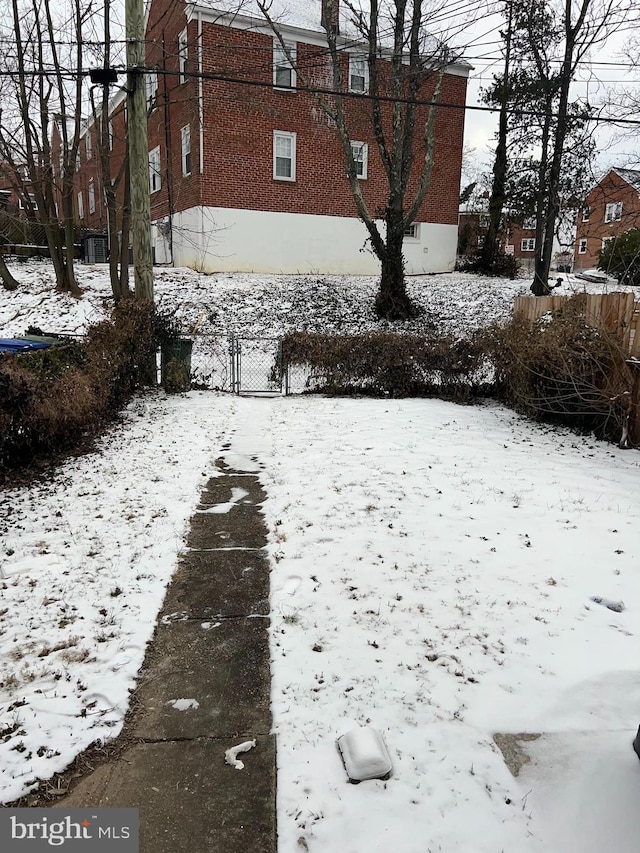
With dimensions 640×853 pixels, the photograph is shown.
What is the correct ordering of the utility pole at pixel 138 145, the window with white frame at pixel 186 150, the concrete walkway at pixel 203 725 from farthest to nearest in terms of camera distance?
the window with white frame at pixel 186 150 → the utility pole at pixel 138 145 → the concrete walkway at pixel 203 725

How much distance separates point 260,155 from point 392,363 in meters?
12.5

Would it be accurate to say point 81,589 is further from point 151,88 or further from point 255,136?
point 151,88

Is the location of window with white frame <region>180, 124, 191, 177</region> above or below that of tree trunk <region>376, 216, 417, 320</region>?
above

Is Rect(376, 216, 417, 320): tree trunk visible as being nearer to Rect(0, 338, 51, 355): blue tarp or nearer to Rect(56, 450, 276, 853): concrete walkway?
Rect(0, 338, 51, 355): blue tarp

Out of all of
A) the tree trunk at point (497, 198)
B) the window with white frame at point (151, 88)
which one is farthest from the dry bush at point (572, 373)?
the tree trunk at point (497, 198)

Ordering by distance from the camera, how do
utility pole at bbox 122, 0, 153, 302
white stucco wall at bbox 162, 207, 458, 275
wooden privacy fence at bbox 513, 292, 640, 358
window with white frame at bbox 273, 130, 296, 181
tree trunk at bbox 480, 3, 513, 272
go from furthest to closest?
tree trunk at bbox 480, 3, 513, 272
window with white frame at bbox 273, 130, 296, 181
white stucco wall at bbox 162, 207, 458, 275
utility pole at bbox 122, 0, 153, 302
wooden privacy fence at bbox 513, 292, 640, 358

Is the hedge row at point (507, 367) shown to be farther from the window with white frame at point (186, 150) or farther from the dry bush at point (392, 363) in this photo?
the window with white frame at point (186, 150)

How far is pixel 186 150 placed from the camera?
1988 cm

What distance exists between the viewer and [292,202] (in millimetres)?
20000

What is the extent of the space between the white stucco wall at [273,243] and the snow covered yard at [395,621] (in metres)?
13.3

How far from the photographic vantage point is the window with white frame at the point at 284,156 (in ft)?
64.8

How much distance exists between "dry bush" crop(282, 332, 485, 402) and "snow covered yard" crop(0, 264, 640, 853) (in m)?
2.99

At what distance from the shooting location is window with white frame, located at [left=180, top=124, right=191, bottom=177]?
19609mm

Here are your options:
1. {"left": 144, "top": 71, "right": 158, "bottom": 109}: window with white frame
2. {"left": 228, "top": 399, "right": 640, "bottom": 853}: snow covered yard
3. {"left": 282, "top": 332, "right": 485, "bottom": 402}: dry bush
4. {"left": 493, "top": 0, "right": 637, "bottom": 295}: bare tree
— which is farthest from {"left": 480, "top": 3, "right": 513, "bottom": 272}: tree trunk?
{"left": 228, "top": 399, "right": 640, "bottom": 853}: snow covered yard
